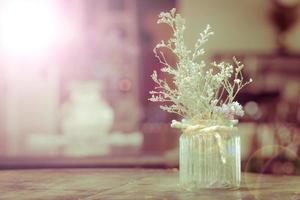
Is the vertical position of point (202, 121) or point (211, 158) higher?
point (202, 121)

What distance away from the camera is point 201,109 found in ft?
6.84

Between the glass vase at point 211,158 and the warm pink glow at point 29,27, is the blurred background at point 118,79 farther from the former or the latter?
the glass vase at point 211,158

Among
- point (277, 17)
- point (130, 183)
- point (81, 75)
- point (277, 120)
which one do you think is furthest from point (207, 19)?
point (130, 183)

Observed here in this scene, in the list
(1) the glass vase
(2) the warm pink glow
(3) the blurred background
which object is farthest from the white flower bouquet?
(2) the warm pink glow

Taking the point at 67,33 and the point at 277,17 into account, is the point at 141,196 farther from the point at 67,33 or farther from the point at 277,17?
the point at 67,33

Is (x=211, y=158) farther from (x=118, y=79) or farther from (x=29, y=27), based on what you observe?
(x=118, y=79)

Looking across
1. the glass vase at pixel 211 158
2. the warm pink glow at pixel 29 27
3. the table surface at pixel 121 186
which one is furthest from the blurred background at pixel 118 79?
the glass vase at pixel 211 158

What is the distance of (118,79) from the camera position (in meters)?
7.39

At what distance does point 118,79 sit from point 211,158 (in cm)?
539

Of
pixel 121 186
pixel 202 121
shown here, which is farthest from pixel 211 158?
pixel 121 186

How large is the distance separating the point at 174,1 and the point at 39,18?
1371 mm

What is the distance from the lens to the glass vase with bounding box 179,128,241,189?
204cm

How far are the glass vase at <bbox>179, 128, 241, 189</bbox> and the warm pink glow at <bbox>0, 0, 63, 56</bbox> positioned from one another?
5069mm

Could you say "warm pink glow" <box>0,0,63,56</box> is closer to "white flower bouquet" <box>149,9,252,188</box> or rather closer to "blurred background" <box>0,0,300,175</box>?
"blurred background" <box>0,0,300,175</box>
